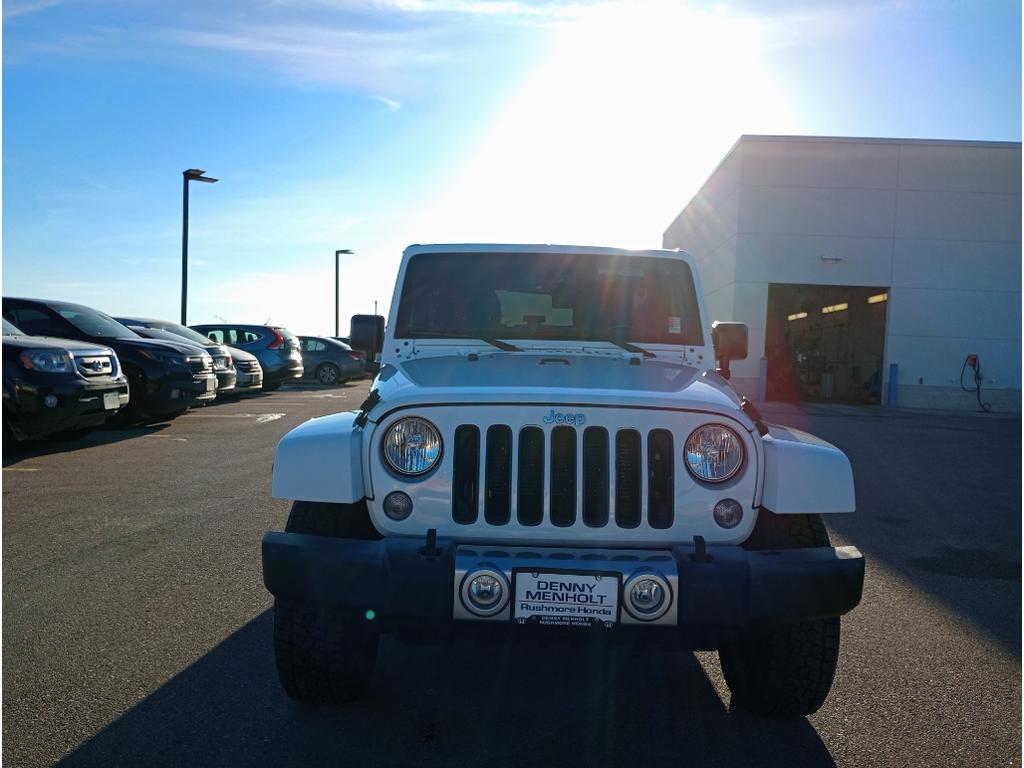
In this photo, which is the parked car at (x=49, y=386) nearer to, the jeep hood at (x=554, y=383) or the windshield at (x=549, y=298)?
the windshield at (x=549, y=298)

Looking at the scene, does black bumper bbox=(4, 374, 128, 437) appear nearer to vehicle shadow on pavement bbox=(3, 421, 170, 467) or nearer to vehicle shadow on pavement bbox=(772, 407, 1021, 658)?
vehicle shadow on pavement bbox=(3, 421, 170, 467)

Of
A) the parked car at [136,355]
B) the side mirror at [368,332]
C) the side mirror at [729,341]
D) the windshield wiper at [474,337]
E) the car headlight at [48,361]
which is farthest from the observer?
the parked car at [136,355]

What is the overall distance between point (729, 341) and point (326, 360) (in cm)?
2009

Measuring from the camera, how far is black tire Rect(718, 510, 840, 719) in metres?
Result: 2.76

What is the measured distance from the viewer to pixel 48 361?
26.4 ft

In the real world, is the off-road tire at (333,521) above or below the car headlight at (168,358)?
below

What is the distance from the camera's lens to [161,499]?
648 centimetres

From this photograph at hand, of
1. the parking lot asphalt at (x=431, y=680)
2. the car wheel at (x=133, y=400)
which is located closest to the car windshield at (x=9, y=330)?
the car wheel at (x=133, y=400)

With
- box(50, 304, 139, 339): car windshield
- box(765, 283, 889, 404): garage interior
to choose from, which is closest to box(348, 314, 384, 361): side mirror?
box(50, 304, 139, 339): car windshield

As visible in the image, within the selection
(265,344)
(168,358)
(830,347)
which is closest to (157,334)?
(168,358)

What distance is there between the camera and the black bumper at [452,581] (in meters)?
2.46

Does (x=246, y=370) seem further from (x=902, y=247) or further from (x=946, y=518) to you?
(x=902, y=247)

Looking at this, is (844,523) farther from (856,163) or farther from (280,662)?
(856,163)

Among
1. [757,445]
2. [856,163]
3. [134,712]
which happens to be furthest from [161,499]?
[856,163]
